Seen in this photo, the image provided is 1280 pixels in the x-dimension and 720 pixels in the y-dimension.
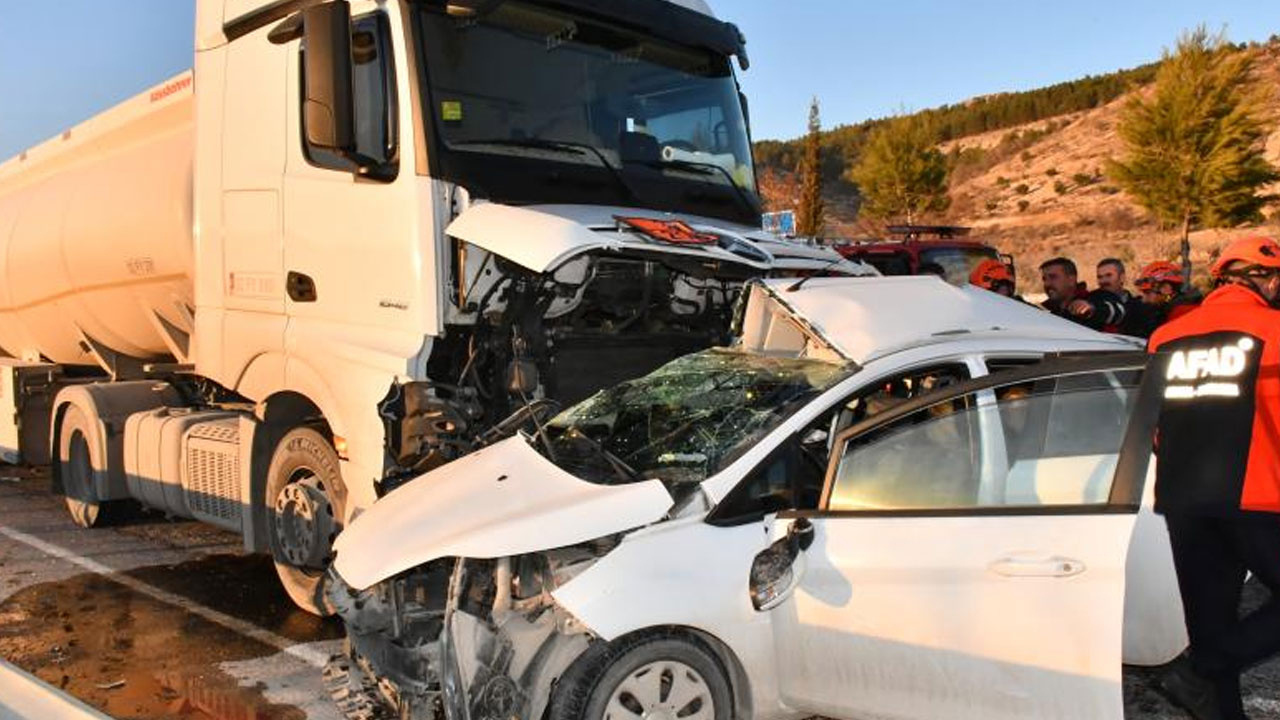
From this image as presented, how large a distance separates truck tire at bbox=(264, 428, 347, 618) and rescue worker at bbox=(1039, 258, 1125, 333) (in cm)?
443

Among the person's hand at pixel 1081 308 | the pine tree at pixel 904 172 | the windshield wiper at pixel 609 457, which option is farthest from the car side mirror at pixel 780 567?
the pine tree at pixel 904 172

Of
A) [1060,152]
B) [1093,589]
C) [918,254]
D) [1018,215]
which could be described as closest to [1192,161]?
[918,254]

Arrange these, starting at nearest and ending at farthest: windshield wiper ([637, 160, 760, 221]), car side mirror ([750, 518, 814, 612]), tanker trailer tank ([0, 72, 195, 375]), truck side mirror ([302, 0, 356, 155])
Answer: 1. car side mirror ([750, 518, 814, 612])
2. truck side mirror ([302, 0, 356, 155])
3. windshield wiper ([637, 160, 760, 221])
4. tanker trailer tank ([0, 72, 195, 375])

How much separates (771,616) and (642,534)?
0.52m

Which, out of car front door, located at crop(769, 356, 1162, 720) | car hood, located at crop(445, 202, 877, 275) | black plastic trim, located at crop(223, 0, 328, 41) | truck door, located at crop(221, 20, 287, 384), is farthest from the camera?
truck door, located at crop(221, 20, 287, 384)

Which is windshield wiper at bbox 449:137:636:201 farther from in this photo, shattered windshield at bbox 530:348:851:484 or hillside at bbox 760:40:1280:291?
hillside at bbox 760:40:1280:291

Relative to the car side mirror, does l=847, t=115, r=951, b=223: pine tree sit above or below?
above

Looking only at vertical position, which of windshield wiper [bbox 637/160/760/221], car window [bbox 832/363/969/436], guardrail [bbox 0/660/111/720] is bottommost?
guardrail [bbox 0/660/111/720]

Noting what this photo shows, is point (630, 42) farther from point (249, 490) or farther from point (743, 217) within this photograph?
point (249, 490)

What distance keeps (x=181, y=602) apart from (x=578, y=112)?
11.9 ft

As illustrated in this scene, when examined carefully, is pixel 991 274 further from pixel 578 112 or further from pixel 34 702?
pixel 34 702

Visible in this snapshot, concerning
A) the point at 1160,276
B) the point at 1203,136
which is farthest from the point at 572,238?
the point at 1203,136

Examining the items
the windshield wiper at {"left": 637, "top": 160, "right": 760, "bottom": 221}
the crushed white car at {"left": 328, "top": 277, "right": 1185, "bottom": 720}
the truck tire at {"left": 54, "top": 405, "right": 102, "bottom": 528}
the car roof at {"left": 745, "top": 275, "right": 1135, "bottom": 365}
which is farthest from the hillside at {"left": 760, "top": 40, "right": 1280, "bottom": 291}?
the crushed white car at {"left": 328, "top": 277, "right": 1185, "bottom": 720}

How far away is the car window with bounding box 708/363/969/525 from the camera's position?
11.2ft
